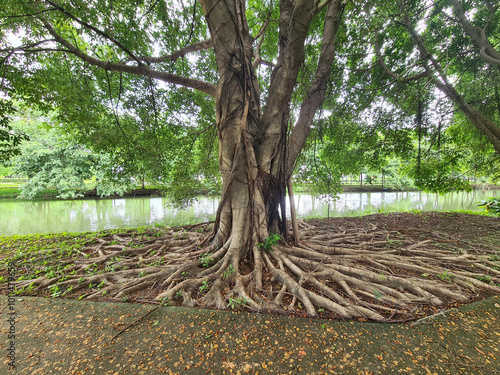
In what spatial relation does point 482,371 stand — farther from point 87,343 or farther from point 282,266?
point 87,343

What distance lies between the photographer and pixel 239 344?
5.03 feet

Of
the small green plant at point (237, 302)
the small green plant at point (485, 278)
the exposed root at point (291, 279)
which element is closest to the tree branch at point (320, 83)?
the exposed root at point (291, 279)

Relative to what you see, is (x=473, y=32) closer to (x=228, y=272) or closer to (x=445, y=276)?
(x=445, y=276)

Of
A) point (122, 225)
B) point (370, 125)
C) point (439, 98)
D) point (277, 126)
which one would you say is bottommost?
point (122, 225)

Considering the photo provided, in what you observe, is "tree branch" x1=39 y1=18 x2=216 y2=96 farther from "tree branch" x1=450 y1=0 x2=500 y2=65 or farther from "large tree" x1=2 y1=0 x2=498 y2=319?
"tree branch" x1=450 y1=0 x2=500 y2=65

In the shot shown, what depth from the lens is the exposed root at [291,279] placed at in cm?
202

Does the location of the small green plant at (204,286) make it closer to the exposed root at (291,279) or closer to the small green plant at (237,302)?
the exposed root at (291,279)

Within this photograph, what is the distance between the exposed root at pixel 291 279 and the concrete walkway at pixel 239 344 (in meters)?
0.19

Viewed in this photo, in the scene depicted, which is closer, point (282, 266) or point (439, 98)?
point (282, 266)

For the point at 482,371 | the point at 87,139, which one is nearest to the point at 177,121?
the point at 87,139

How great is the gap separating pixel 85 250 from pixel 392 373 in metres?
5.19

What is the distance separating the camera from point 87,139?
4.12m

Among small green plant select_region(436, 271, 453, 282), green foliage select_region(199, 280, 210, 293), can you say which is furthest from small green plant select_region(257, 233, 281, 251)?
small green plant select_region(436, 271, 453, 282)

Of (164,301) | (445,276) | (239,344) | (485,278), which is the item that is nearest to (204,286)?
(164,301)
